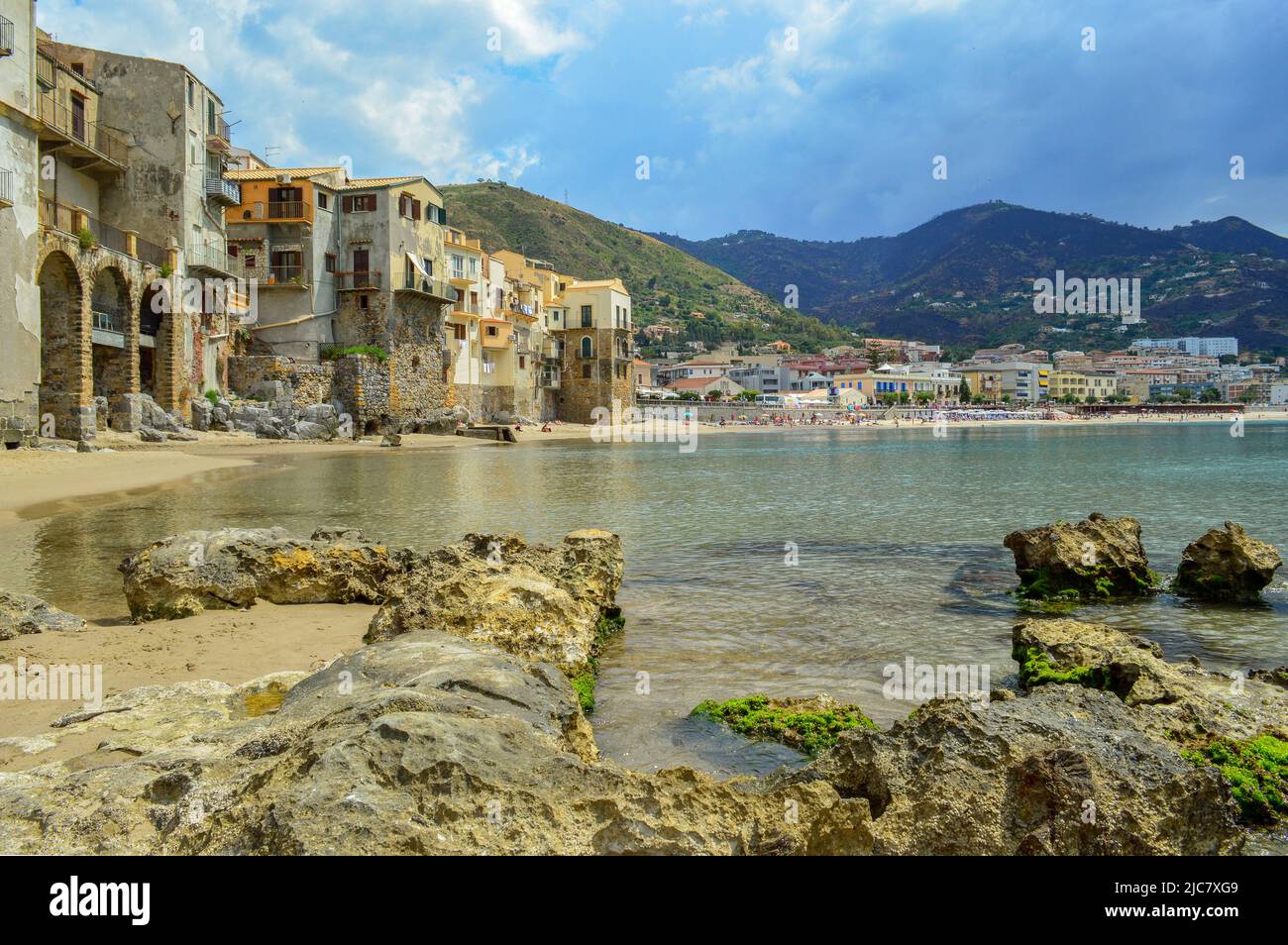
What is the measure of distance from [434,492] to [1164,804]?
2492cm

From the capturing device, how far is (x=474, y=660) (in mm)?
5723

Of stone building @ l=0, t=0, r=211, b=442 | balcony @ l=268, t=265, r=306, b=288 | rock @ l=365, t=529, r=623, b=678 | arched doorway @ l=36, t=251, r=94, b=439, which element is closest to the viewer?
rock @ l=365, t=529, r=623, b=678

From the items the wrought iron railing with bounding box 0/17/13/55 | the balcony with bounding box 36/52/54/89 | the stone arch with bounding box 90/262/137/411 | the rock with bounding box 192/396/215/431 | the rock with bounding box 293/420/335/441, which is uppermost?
the balcony with bounding box 36/52/54/89

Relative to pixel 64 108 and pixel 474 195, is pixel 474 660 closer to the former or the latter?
pixel 64 108

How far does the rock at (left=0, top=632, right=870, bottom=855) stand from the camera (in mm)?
3174

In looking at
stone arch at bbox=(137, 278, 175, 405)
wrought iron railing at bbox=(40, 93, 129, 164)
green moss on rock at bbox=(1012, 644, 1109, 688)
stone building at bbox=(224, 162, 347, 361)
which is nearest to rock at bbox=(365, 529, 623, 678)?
green moss on rock at bbox=(1012, 644, 1109, 688)

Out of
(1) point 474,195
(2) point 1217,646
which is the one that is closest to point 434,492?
(2) point 1217,646

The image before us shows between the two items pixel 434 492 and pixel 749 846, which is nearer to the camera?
pixel 749 846

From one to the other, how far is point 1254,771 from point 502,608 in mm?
5967

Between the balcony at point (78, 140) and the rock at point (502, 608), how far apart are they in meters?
32.9

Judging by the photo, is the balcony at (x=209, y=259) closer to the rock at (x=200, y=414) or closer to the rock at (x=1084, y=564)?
the rock at (x=200, y=414)

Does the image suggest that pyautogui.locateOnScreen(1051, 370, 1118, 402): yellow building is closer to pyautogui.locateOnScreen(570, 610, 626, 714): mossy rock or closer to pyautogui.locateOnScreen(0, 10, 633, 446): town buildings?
pyautogui.locateOnScreen(0, 10, 633, 446): town buildings

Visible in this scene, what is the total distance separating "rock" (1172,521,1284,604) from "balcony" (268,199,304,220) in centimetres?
5441
